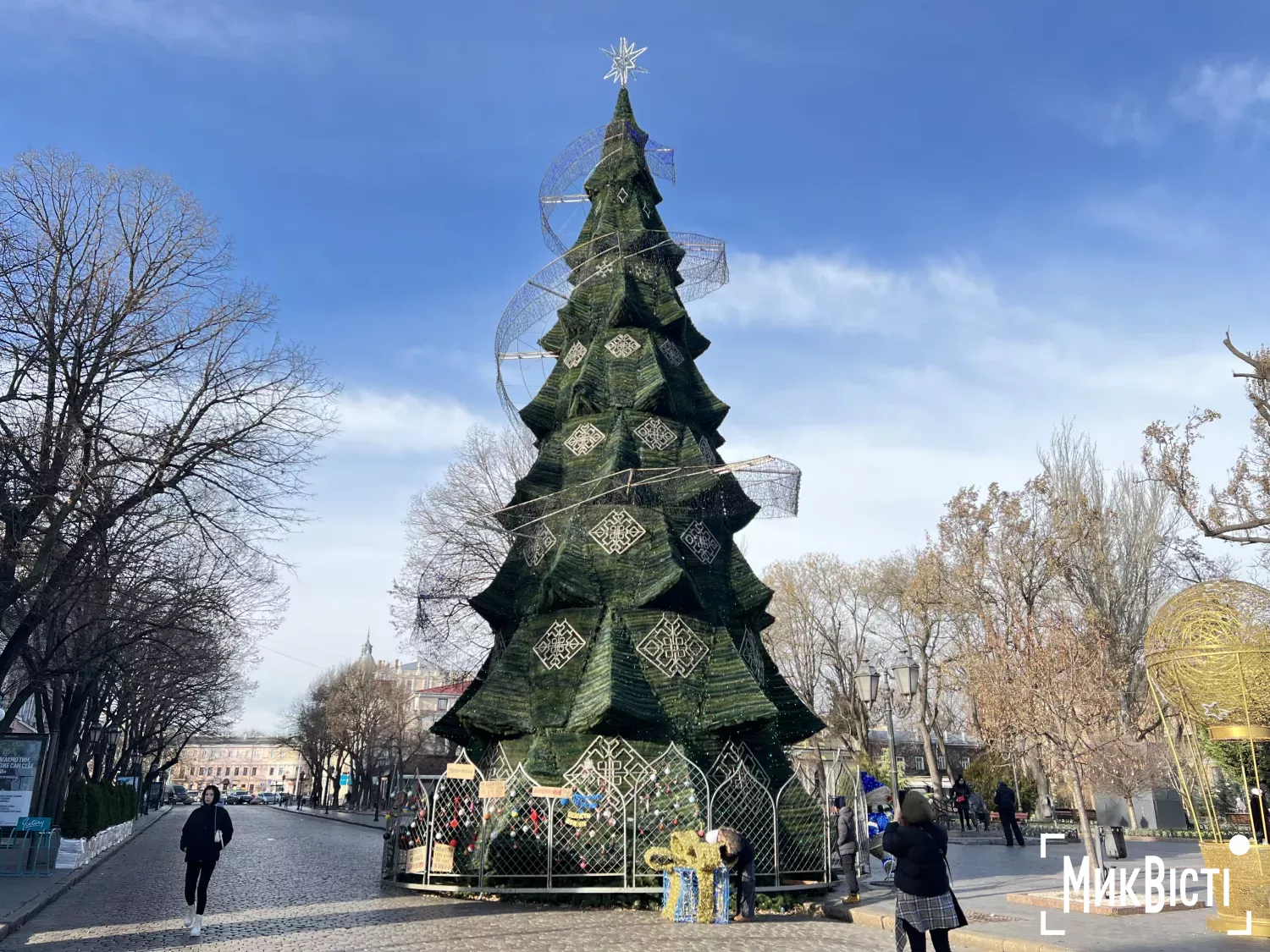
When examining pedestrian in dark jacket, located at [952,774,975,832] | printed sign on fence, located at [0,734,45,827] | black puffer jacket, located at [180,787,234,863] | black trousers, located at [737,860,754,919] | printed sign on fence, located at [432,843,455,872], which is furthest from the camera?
pedestrian in dark jacket, located at [952,774,975,832]

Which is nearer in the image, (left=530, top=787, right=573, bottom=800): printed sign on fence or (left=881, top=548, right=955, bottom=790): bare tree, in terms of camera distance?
(left=530, top=787, right=573, bottom=800): printed sign on fence

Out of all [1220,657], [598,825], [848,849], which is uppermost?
[1220,657]

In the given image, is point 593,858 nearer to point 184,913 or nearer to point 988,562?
point 184,913

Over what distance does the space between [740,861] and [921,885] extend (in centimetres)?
557

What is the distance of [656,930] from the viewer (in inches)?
420

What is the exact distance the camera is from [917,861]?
21.5ft

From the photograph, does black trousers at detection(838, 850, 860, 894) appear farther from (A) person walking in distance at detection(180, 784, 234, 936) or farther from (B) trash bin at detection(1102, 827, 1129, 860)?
(B) trash bin at detection(1102, 827, 1129, 860)

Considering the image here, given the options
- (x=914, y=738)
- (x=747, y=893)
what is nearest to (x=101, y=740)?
(x=747, y=893)

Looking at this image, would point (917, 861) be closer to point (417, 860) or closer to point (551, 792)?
point (551, 792)

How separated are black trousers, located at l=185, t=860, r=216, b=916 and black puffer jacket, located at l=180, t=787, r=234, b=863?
0.16ft

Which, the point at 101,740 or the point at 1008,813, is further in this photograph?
the point at 101,740

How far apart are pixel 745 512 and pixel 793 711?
4.01 meters

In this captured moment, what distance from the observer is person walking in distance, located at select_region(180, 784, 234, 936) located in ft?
33.8

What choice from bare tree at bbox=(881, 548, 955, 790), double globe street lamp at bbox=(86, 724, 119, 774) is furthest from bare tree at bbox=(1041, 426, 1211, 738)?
double globe street lamp at bbox=(86, 724, 119, 774)
